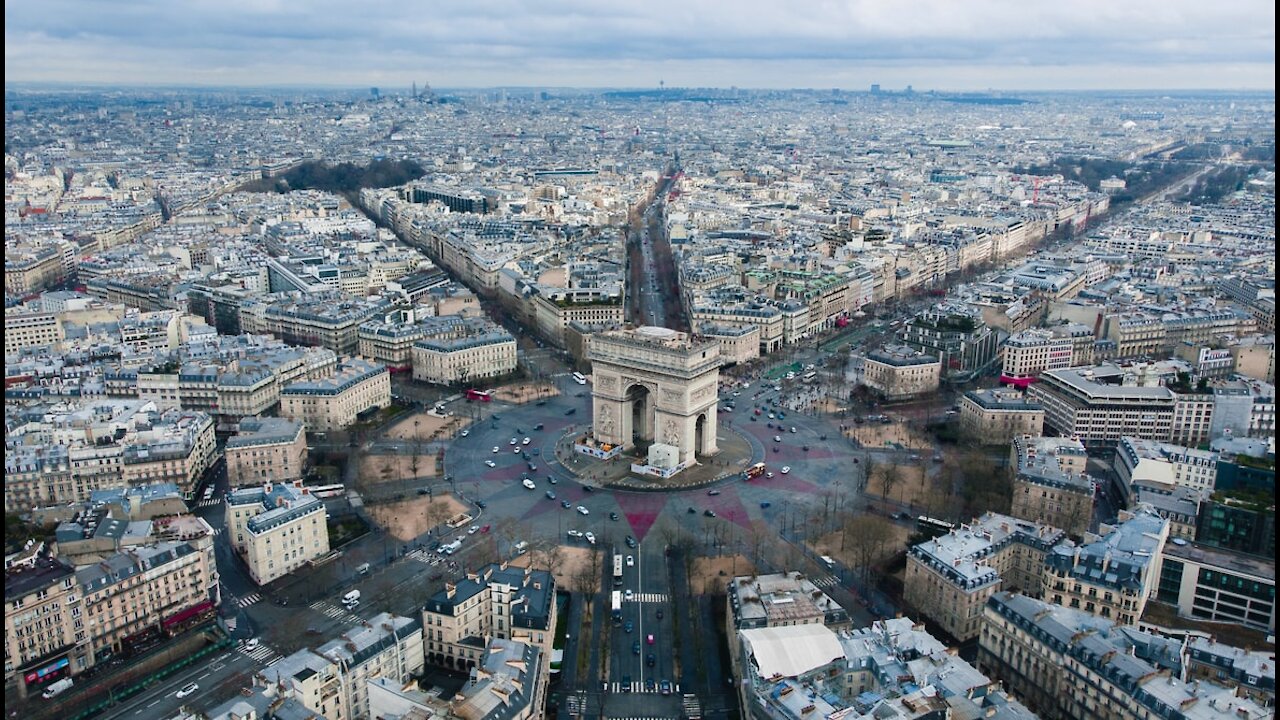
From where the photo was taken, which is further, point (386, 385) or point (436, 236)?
point (436, 236)

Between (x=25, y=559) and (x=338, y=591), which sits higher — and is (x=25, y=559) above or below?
above

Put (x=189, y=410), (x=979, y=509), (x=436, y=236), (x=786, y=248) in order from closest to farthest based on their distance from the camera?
1. (x=979, y=509)
2. (x=189, y=410)
3. (x=786, y=248)
4. (x=436, y=236)

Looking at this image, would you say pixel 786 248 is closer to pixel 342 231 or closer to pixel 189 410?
pixel 342 231

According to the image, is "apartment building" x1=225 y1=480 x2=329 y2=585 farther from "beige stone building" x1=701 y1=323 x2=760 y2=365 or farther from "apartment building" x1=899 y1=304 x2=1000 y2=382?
"apartment building" x1=899 y1=304 x2=1000 y2=382

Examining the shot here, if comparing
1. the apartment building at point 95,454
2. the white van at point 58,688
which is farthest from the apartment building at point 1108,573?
the apartment building at point 95,454

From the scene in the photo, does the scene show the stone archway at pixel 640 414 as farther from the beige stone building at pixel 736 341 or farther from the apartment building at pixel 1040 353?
the apartment building at pixel 1040 353

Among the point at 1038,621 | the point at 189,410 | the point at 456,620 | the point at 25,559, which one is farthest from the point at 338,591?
the point at 1038,621

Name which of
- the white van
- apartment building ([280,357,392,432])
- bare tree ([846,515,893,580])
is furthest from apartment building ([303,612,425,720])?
apartment building ([280,357,392,432])

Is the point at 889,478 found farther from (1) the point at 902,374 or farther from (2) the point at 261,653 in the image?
(2) the point at 261,653
